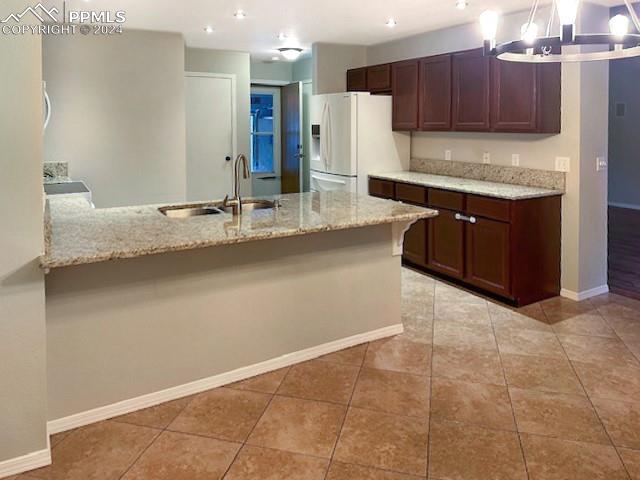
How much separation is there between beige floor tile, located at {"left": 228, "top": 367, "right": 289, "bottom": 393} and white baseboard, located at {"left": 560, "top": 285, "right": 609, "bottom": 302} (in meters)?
2.53

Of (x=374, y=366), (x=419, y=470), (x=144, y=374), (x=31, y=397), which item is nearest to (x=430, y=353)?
(x=374, y=366)

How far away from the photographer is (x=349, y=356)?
10.7ft

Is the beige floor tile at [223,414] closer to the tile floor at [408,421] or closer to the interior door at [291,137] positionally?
the tile floor at [408,421]

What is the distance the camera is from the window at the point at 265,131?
845cm

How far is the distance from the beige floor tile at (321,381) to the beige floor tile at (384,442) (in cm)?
19

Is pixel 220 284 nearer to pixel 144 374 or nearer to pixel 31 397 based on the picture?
pixel 144 374

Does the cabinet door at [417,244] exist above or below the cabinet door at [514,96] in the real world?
below

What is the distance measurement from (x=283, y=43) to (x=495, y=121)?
2.87 metres

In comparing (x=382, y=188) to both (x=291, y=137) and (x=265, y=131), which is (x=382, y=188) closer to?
(x=291, y=137)

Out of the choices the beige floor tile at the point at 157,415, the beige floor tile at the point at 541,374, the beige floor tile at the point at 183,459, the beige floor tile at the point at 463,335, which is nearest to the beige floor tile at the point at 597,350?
the beige floor tile at the point at 541,374

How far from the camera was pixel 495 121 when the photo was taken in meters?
4.54

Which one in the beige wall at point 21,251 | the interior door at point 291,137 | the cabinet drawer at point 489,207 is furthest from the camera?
the interior door at point 291,137

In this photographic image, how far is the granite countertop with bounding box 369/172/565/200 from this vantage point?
4.11m

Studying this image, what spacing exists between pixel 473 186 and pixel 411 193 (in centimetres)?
71
